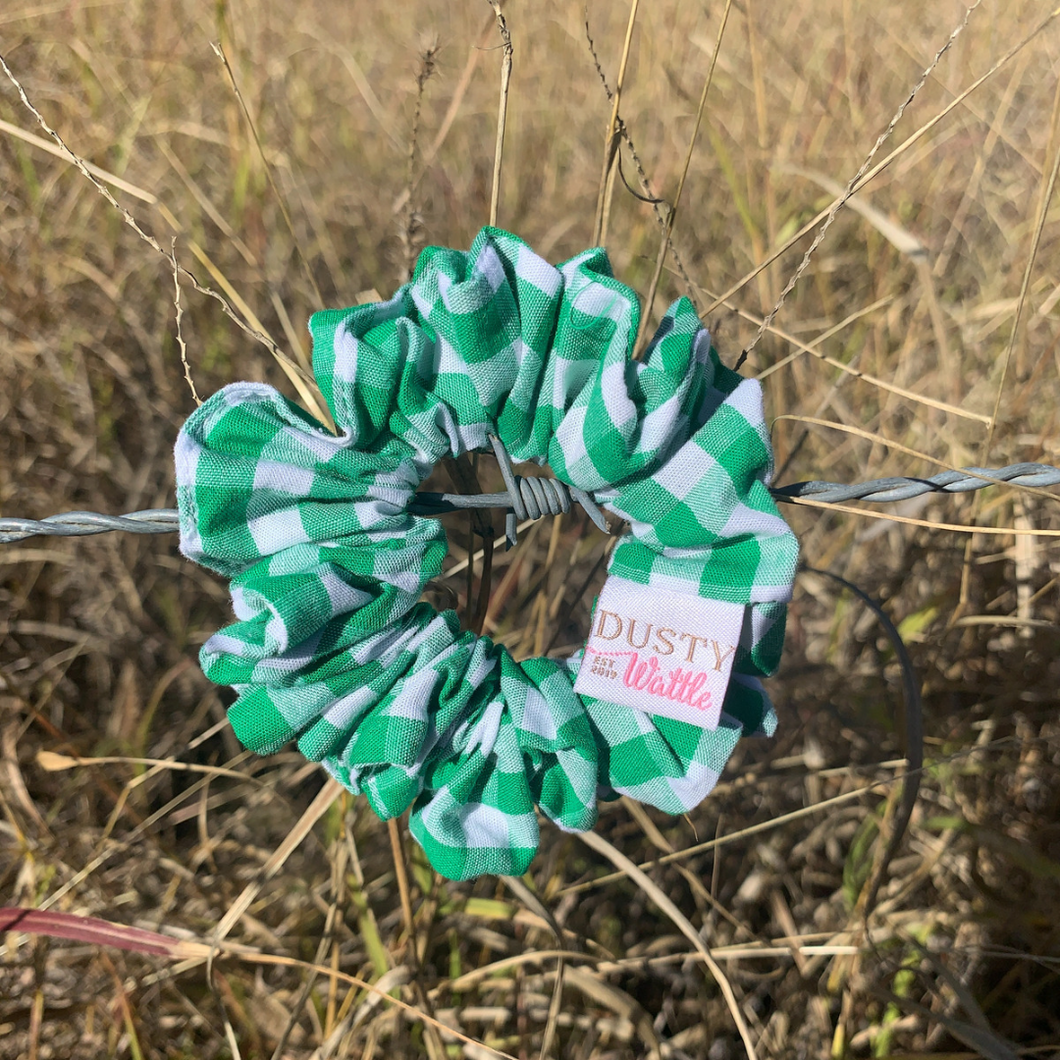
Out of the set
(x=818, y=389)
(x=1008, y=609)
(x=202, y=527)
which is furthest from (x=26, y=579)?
(x=1008, y=609)

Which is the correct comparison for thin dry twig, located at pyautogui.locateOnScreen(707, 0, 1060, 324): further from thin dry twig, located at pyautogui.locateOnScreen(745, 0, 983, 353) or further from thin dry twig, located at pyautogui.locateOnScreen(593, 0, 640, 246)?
thin dry twig, located at pyautogui.locateOnScreen(593, 0, 640, 246)

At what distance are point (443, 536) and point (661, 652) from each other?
18cm

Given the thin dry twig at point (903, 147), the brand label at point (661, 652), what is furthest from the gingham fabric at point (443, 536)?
the thin dry twig at point (903, 147)

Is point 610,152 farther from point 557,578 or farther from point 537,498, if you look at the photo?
point 557,578

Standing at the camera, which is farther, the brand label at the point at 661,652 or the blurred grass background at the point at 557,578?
the blurred grass background at the point at 557,578

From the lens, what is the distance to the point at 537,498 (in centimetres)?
54

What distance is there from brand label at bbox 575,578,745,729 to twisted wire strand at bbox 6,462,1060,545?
0.22 ft

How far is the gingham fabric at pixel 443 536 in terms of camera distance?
49 cm

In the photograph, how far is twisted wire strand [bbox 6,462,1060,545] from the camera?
20.9 inches

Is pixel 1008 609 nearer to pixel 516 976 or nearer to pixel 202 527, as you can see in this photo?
pixel 516 976

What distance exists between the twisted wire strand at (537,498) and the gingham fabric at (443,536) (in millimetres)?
19

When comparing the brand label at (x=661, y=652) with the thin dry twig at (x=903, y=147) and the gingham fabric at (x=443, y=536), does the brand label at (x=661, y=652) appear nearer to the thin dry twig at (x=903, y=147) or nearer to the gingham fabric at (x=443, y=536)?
the gingham fabric at (x=443, y=536)

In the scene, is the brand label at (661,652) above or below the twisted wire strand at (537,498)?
below

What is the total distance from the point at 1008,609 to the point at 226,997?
118 cm
